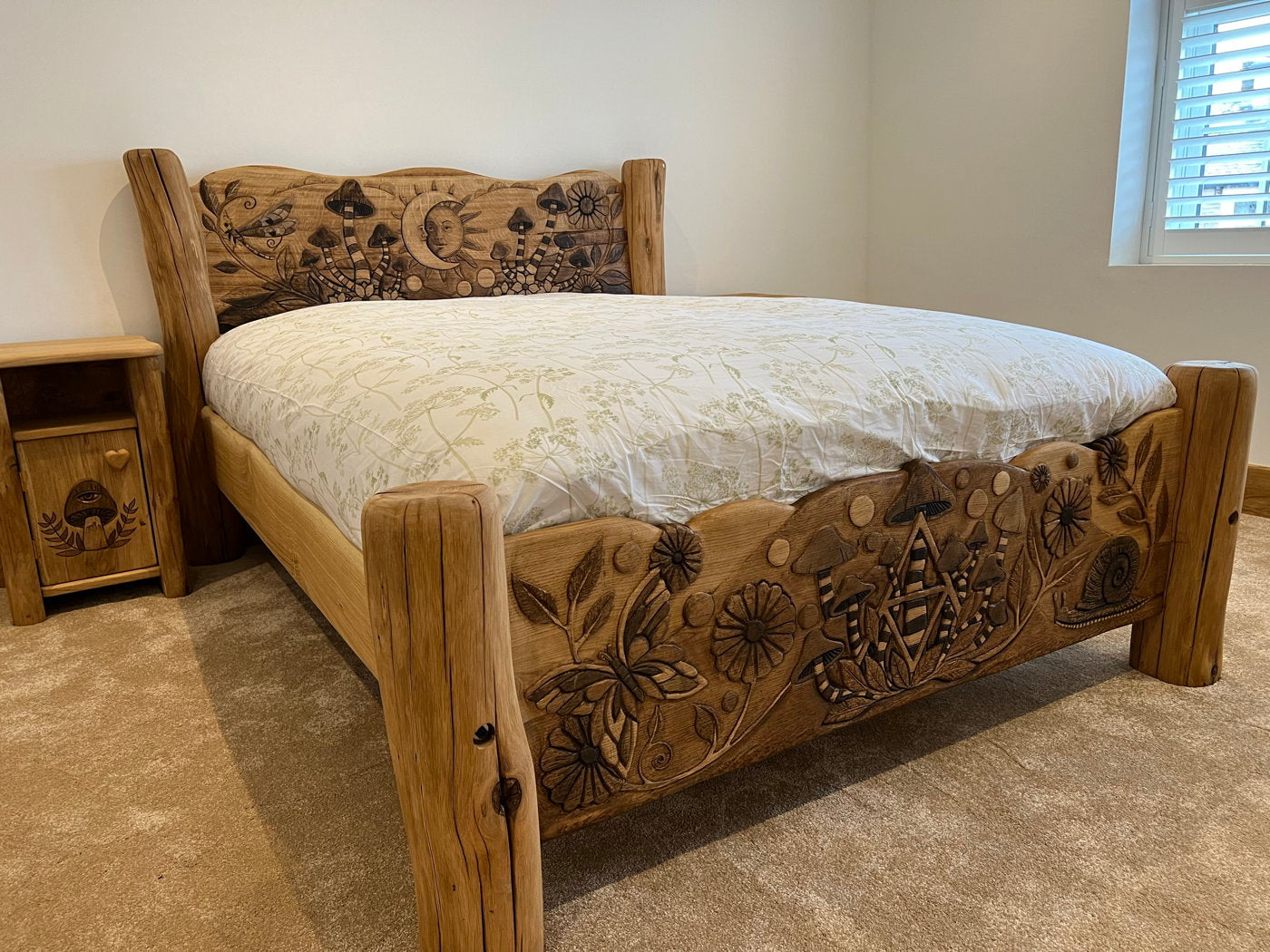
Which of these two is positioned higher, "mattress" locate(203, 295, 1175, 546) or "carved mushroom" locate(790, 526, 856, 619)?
"mattress" locate(203, 295, 1175, 546)

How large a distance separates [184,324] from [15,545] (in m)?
0.66

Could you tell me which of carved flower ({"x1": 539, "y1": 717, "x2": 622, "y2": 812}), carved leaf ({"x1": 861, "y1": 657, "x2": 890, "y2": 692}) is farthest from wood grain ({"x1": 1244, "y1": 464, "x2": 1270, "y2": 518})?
carved flower ({"x1": 539, "y1": 717, "x2": 622, "y2": 812})

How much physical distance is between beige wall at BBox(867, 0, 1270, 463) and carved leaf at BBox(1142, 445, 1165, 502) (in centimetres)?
137

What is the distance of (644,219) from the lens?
293 centimetres

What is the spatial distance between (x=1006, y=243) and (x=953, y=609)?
2281mm

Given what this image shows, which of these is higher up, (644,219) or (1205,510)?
(644,219)

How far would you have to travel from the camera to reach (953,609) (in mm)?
1262

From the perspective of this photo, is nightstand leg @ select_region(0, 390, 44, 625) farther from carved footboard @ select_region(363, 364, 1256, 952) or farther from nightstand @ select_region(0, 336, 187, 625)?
carved footboard @ select_region(363, 364, 1256, 952)

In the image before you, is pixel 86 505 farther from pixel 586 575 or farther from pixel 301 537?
pixel 586 575

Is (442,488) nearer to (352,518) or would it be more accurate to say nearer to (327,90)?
(352,518)

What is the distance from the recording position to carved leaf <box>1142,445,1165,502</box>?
4.73ft

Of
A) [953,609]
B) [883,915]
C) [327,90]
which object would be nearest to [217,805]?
[883,915]

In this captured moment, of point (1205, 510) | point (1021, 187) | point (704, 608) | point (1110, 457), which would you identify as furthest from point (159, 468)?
point (1021, 187)

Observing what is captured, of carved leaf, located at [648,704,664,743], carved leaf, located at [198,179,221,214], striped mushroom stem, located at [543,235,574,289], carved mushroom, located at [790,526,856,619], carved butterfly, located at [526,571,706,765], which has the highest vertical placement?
carved leaf, located at [198,179,221,214]
